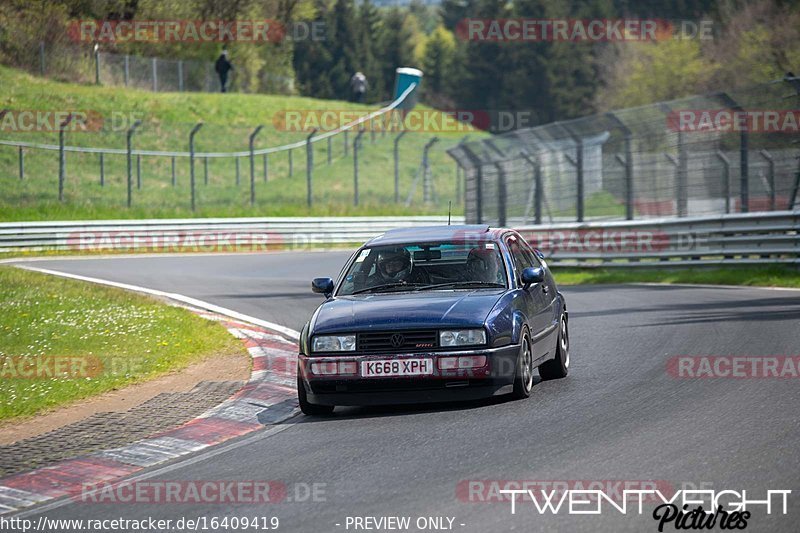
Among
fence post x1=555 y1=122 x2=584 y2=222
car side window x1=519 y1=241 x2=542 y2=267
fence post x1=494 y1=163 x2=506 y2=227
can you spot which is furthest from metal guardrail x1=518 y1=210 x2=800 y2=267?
car side window x1=519 y1=241 x2=542 y2=267

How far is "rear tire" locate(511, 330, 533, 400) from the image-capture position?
974 centimetres

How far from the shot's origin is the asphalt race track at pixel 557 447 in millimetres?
6535

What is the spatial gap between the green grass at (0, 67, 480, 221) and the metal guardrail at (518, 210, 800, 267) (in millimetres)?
15173

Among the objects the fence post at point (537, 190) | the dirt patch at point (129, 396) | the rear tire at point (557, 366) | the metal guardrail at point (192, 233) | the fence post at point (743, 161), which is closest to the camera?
the dirt patch at point (129, 396)

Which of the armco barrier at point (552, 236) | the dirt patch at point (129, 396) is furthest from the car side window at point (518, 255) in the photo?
the armco barrier at point (552, 236)

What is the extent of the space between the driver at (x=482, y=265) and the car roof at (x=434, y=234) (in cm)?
21

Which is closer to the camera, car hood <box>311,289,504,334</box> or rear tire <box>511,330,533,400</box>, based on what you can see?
car hood <box>311,289,504,334</box>

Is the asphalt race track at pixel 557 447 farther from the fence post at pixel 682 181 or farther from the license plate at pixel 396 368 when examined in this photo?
the fence post at pixel 682 181

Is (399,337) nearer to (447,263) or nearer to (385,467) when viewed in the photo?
(447,263)

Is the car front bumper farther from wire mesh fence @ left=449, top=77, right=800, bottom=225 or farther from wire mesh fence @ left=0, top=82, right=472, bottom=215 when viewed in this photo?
wire mesh fence @ left=0, top=82, right=472, bottom=215

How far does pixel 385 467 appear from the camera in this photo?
760 cm

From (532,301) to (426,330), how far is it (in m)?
1.48

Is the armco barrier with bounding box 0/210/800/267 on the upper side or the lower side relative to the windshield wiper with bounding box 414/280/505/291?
lower

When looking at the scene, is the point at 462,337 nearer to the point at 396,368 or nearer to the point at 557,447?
the point at 396,368
